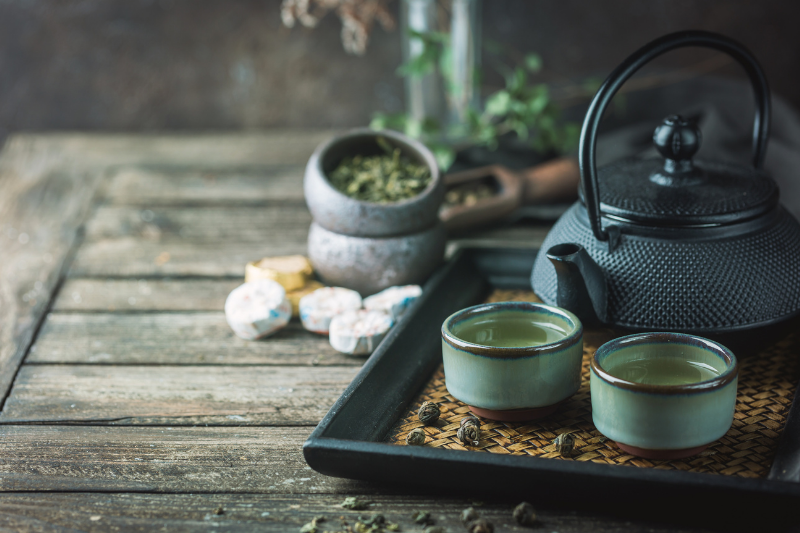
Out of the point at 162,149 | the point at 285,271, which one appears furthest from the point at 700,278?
the point at 162,149

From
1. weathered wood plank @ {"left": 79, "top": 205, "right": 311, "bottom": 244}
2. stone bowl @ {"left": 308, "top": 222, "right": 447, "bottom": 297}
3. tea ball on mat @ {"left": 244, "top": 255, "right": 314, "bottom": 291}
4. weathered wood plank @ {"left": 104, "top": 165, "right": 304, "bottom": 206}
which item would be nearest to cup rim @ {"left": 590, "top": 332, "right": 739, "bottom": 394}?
stone bowl @ {"left": 308, "top": 222, "right": 447, "bottom": 297}

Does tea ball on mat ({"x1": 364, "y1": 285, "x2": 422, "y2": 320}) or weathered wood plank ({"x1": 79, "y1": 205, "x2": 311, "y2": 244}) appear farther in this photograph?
weathered wood plank ({"x1": 79, "y1": 205, "x2": 311, "y2": 244})

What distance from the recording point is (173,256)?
1419 millimetres

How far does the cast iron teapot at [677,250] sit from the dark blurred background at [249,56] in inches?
48.9

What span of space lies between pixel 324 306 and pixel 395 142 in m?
0.35

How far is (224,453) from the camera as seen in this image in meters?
0.82

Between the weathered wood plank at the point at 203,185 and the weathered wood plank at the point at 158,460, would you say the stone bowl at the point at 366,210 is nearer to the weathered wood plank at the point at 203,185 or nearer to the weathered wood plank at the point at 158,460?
the weathered wood plank at the point at 158,460

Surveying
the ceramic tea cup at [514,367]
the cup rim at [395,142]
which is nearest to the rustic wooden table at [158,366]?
the ceramic tea cup at [514,367]

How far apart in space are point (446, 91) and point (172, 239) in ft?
2.49

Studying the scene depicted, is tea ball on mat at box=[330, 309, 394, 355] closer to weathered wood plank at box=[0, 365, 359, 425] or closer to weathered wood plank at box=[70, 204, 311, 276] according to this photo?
weathered wood plank at box=[0, 365, 359, 425]

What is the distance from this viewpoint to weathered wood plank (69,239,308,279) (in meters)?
1.36

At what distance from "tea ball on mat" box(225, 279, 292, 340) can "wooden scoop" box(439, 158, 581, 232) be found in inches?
17.2

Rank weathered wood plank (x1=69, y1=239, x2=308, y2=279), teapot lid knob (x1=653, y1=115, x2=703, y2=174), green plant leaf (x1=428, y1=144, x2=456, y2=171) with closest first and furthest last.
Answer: teapot lid knob (x1=653, y1=115, x2=703, y2=174) → weathered wood plank (x1=69, y1=239, x2=308, y2=279) → green plant leaf (x1=428, y1=144, x2=456, y2=171)

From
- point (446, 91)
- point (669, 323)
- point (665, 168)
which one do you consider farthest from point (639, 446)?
point (446, 91)
